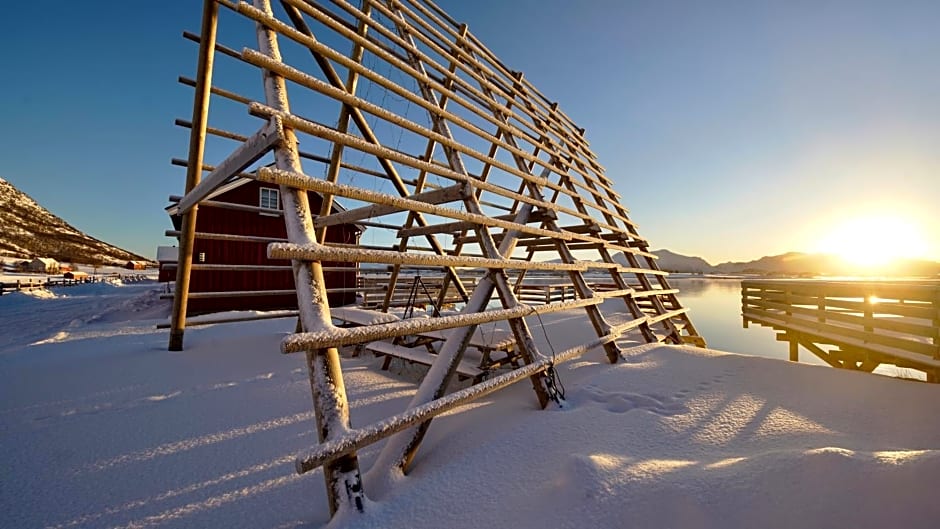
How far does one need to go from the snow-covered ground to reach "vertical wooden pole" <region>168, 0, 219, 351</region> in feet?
1.52

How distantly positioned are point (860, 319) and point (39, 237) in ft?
369

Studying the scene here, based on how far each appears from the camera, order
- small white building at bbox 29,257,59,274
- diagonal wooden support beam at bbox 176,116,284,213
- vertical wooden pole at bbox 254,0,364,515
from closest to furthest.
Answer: vertical wooden pole at bbox 254,0,364,515
diagonal wooden support beam at bbox 176,116,284,213
small white building at bbox 29,257,59,274

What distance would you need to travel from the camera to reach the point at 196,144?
3.22m

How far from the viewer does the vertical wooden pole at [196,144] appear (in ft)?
9.61

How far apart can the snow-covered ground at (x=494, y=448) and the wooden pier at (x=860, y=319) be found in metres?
2.76

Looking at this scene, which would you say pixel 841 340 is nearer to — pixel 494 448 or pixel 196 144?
pixel 494 448

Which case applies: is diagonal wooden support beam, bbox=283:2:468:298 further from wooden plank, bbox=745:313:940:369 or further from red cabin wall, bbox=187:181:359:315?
red cabin wall, bbox=187:181:359:315

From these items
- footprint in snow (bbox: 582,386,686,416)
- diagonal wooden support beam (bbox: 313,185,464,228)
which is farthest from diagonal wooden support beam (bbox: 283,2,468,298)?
footprint in snow (bbox: 582,386,686,416)

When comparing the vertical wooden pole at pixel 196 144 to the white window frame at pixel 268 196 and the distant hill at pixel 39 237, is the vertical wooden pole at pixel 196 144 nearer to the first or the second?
the white window frame at pixel 268 196

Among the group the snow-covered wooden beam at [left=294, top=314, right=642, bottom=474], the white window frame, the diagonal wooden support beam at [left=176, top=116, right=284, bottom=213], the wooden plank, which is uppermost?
the white window frame

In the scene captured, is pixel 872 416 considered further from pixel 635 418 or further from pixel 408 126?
pixel 408 126

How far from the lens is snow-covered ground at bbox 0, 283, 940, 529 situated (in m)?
1.34

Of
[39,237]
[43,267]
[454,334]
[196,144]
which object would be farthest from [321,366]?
[39,237]

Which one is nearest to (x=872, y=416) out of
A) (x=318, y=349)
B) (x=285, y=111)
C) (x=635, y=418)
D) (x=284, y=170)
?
(x=635, y=418)
